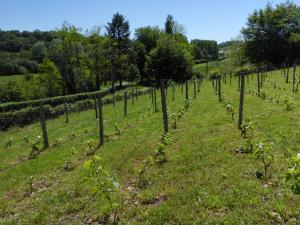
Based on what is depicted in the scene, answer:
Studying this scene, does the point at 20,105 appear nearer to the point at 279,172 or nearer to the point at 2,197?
the point at 2,197

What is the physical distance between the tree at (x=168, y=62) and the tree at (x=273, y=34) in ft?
48.6

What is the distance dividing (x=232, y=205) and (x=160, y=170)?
120 inches

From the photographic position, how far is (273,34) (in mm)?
65875

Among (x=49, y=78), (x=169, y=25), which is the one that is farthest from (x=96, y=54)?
(x=169, y=25)

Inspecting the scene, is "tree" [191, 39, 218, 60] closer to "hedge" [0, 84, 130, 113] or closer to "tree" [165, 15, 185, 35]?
"tree" [165, 15, 185, 35]

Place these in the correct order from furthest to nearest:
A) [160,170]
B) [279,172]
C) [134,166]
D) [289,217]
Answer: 1. [134,166]
2. [160,170]
3. [279,172]
4. [289,217]

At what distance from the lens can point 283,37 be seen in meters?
65.1

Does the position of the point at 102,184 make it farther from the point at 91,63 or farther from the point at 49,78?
the point at 91,63

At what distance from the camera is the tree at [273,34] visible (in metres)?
64.1

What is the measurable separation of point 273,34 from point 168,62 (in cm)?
2086

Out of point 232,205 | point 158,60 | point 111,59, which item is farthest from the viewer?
point 111,59

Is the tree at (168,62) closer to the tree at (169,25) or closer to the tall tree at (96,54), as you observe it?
the tall tree at (96,54)

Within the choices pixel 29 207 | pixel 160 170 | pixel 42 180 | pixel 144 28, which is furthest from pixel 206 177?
pixel 144 28

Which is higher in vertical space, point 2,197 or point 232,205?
point 232,205
